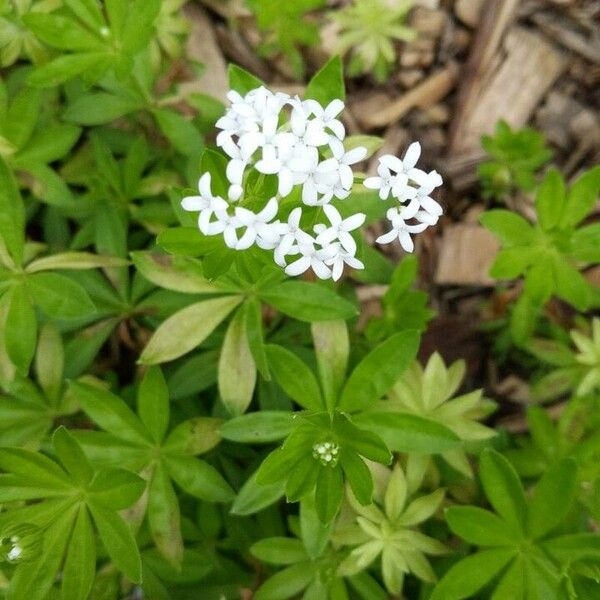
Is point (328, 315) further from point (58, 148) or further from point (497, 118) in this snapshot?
point (497, 118)

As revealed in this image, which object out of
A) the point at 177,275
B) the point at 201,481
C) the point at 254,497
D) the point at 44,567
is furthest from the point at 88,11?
the point at 44,567

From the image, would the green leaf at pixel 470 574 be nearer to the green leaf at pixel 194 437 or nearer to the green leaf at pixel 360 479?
the green leaf at pixel 360 479

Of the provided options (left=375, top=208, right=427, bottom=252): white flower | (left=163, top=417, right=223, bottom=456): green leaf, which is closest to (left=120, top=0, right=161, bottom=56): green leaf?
(left=375, top=208, right=427, bottom=252): white flower

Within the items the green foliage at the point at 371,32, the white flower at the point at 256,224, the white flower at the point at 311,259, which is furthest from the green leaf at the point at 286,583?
the green foliage at the point at 371,32

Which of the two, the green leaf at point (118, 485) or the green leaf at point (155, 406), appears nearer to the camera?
the green leaf at point (118, 485)

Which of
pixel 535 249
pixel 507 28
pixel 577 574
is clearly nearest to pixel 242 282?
pixel 535 249

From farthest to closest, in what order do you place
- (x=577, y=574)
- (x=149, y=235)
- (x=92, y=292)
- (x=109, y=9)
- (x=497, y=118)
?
(x=497, y=118)
(x=149, y=235)
(x=92, y=292)
(x=109, y=9)
(x=577, y=574)
